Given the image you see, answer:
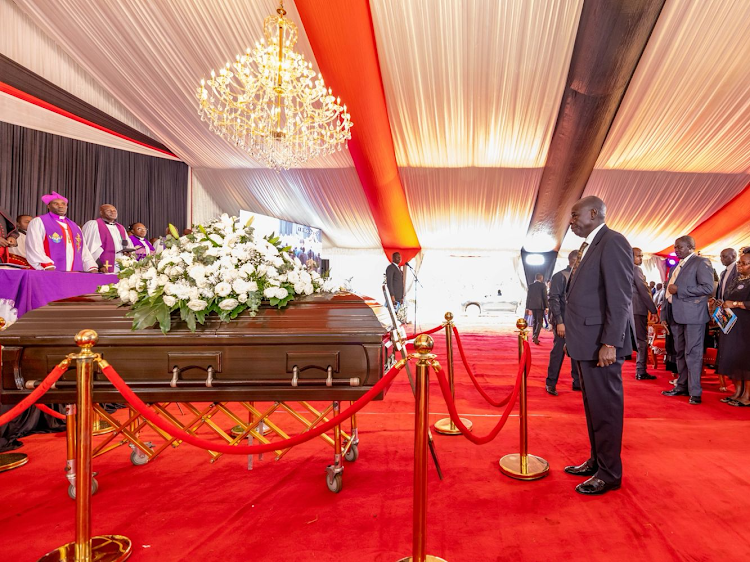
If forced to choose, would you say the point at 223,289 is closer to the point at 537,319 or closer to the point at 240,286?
the point at 240,286

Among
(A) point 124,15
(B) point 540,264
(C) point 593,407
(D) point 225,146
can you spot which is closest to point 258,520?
(C) point 593,407

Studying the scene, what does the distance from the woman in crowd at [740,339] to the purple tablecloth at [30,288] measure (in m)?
5.76

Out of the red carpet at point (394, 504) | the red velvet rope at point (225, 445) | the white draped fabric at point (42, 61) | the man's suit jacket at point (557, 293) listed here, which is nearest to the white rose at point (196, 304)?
the red velvet rope at point (225, 445)

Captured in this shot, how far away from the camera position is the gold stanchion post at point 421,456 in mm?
1519

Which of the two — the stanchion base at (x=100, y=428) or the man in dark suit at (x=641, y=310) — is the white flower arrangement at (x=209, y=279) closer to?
the stanchion base at (x=100, y=428)

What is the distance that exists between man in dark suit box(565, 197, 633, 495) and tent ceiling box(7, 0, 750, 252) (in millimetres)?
5501

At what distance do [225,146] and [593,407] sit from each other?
401 inches

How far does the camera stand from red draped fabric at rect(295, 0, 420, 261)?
6168mm

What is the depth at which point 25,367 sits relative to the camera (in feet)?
7.39

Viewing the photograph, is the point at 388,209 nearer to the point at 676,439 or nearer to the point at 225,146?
the point at 225,146

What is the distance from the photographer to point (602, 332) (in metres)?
2.35

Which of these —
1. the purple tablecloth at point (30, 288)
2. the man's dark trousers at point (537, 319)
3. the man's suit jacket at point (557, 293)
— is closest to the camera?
the purple tablecloth at point (30, 288)

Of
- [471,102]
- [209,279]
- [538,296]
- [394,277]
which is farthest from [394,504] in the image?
[471,102]

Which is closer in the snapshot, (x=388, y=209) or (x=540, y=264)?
(x=388, y=209)
